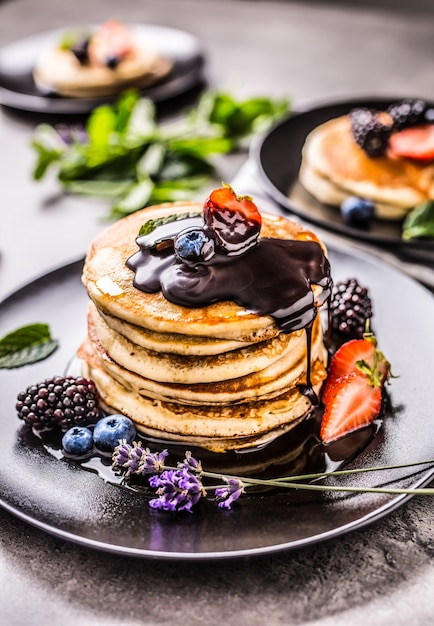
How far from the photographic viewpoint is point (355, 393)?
2072 millimetres

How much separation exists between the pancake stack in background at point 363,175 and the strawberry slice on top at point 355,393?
115cm

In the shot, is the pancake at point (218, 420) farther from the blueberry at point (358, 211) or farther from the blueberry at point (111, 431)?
the blueberry at point (358, 211)

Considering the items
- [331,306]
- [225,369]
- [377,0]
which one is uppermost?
[225,369]

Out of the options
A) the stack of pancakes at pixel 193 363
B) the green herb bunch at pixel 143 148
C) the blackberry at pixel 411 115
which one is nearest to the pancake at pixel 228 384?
the stack of pancakes at pixel 193 363

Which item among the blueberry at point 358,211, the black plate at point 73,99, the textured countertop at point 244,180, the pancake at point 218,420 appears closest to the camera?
the textured countertop at point 244,180

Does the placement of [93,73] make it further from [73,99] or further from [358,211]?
[358,211]

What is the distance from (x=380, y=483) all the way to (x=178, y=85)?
289 centimetres

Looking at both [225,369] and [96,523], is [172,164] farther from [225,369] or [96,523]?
[96,523]

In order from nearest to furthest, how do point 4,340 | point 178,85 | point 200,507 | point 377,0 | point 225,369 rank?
point 200,507, point 225,369, point 4,340, point 178,85, point 377,0

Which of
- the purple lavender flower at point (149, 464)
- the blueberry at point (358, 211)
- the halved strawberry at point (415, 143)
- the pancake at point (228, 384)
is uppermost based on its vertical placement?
the pancake at point (228, 384)

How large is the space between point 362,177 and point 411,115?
0.34m

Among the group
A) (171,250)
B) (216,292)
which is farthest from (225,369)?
(171,250)

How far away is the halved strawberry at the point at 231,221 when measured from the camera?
194 cm

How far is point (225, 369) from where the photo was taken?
196 cm
